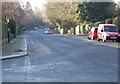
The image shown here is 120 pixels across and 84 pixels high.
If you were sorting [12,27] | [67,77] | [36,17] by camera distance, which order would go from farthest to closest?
1. [36,17]
2. [12,27]
3. [67,77]

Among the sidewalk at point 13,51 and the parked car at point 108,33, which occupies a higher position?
the parked car at point 108,33

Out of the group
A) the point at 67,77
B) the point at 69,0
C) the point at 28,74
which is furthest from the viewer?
the point at 69,0

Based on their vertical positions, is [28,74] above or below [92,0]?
below

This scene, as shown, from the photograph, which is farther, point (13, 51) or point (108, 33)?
point (108, 33)

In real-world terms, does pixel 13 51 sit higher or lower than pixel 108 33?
lower

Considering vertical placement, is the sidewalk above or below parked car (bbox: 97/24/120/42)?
below

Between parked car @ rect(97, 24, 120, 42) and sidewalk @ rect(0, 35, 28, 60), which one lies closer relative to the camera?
sidewalk @ rect(0, 35, 28, 60)

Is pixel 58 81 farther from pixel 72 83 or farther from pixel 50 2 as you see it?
pixel 50 2

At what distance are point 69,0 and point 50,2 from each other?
16.3 metres

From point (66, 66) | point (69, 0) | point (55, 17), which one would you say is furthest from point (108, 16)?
point (66, 66)

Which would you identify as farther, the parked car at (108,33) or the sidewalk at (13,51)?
the parked car at (108,33)

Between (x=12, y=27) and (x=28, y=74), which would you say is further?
(x=12, y=27)

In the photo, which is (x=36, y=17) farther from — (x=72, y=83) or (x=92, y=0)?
(x=72, y=83)

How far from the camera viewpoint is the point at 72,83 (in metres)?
11.7
